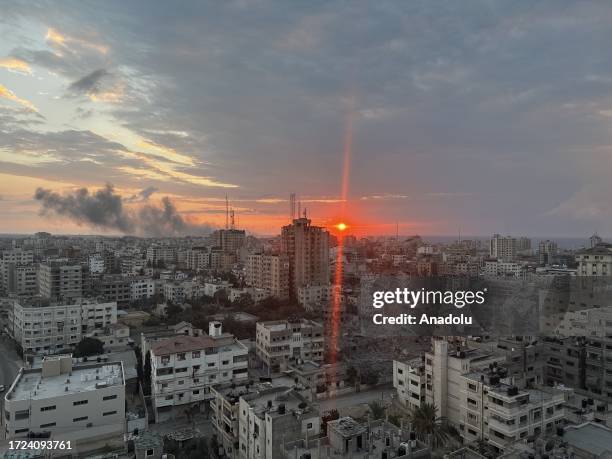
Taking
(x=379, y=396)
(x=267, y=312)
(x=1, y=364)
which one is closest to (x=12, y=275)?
(x=1, y=364)

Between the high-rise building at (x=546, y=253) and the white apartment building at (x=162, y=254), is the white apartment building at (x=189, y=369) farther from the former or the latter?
the high-rise building at (x=546, y=253)

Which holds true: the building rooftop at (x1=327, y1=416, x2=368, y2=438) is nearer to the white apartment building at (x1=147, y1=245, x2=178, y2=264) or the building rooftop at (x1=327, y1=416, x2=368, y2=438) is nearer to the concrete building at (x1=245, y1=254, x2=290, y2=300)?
the concrete building at (x1=245, y1=254, x2=290, y2=300)

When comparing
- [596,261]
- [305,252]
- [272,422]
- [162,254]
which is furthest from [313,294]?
[162,254]

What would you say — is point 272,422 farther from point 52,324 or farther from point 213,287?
point 213,287

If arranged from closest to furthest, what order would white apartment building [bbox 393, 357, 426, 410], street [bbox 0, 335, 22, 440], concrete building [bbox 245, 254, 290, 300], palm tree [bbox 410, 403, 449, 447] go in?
palm tree [bbox 410, 403, 449, 447]
white apartment building [bbox 393, 357, 426, 410]
street [bbox 0, 335, 22, 440]
concrete building [bbox 245, 254, 290, 300]

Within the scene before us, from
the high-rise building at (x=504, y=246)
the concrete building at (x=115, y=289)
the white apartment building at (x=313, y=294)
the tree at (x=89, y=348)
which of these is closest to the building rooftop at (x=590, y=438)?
the tree at (x=89, y=348)

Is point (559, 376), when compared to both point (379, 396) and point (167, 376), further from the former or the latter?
point (167, 376)

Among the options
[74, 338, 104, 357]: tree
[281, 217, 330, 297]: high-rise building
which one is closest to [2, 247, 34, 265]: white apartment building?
[281, 217, 330, 297]: high-rise building
